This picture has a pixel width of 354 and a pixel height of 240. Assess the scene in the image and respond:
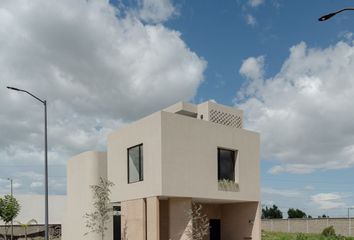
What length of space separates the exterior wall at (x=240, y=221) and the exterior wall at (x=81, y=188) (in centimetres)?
720

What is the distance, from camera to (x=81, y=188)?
108ft

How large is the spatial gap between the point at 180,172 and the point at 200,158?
66.6 inches

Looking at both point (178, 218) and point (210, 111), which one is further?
point (210, 111)

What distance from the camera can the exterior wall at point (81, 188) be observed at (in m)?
31.2

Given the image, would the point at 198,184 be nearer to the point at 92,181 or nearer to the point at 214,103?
the point at 214,103

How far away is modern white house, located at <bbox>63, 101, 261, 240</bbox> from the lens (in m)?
23.9

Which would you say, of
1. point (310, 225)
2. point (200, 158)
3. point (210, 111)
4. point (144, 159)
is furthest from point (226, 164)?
point (310, 225)

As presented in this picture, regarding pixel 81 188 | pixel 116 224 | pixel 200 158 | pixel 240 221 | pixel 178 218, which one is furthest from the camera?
pixel 81 188

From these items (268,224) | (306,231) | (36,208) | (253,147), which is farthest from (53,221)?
(253,147)

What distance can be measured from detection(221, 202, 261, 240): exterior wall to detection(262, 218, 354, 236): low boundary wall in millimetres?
21572

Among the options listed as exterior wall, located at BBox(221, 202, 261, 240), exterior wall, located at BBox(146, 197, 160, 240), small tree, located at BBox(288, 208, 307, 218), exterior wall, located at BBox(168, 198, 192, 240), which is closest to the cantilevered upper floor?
exterior wall, located at BBox(146, 197, 160, 240)

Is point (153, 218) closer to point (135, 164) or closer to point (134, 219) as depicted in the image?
point (134, 219)

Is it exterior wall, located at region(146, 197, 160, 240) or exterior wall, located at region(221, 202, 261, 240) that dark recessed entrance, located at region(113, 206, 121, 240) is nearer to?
exterior wall, located at region(221, 202, 261, 240)

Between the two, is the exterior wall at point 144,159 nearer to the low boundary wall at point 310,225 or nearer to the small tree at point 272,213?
the low boundary wall at point 310,225
